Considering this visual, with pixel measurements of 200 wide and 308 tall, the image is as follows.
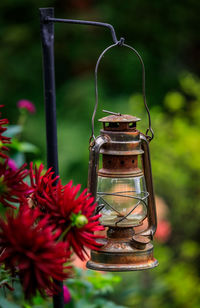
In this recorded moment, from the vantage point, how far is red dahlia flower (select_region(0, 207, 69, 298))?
3.04 ft

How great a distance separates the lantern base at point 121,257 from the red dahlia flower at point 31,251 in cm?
37

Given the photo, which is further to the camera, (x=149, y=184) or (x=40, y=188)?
(x=149, y=184)

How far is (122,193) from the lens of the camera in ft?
4.53

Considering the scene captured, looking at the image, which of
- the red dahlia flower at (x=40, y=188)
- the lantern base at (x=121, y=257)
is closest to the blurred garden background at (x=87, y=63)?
the lantern base at (x=121, y=257)

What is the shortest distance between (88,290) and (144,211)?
590 millimetres

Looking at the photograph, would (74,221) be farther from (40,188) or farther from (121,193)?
(121,193)

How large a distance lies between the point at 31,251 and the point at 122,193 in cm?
49

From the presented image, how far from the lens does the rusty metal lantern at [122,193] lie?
1.31 meters

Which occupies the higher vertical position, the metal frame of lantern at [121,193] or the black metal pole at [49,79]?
the black metal pole at [49,79]

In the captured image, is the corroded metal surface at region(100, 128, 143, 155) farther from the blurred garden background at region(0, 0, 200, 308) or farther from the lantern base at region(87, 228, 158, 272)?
the blurred garden background at region(0, 0, 200, 308)

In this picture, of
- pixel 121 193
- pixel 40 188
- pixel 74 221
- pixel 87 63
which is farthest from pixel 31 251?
pixel 87 63

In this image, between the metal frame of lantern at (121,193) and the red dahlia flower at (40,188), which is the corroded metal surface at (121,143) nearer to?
the metal frame of lantern at (121,193)

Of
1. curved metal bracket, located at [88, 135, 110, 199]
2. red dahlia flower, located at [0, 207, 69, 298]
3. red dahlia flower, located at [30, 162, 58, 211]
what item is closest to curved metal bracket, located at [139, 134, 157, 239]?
curved metal bracket, located at [88, 135, 110, 199]

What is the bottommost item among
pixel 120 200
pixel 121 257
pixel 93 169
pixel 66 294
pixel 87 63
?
pixel 66 294
